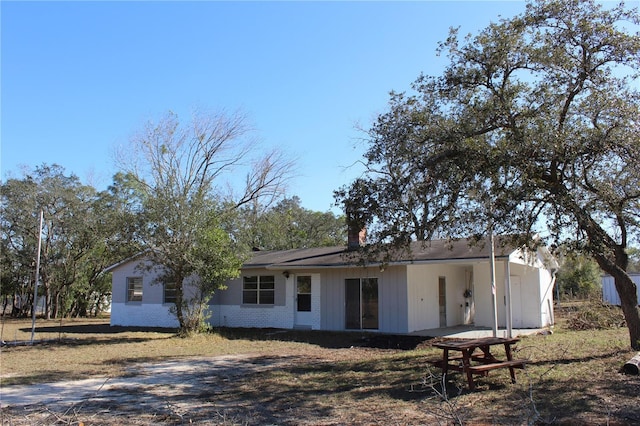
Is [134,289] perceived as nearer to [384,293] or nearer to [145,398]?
[384,293]

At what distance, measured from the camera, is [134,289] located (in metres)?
24.3

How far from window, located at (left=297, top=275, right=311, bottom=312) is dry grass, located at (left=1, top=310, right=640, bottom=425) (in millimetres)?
3309

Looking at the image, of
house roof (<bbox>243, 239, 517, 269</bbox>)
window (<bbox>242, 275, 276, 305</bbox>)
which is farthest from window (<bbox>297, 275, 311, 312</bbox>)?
window (<bbox>242, 275, 276, 305</bbox>)

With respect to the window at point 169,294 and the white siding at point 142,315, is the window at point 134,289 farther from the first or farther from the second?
the window at point 169,294

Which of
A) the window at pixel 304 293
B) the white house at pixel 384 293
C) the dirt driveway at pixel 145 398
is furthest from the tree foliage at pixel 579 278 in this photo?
the dirt driveway at pixel 145 398

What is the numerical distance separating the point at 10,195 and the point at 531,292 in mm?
29620

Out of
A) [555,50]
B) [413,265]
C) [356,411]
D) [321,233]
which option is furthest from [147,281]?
[321,233]

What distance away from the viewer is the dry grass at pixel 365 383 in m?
6.84

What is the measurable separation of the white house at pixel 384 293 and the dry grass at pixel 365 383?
6.66 feet

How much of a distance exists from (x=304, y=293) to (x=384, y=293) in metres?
3.70

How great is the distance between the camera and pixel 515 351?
11898 millimetres

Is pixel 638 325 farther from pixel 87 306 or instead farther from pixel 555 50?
pixel 87 306

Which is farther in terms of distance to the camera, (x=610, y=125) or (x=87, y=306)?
(x=87, y=306)

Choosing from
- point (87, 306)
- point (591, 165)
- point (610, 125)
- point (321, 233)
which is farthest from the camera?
point (321, 233)
